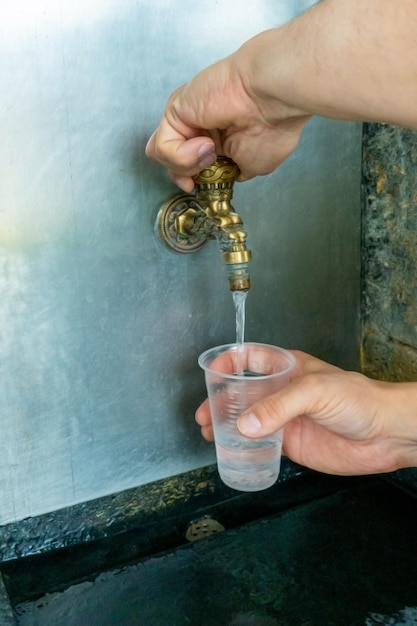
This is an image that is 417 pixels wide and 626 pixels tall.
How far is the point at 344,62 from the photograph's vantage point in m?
0.62

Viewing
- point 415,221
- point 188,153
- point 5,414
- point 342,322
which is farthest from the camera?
point 342,322

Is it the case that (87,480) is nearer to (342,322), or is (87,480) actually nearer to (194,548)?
(194,548)

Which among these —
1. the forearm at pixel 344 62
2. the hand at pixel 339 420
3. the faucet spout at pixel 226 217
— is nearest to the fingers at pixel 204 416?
the hand at pixel 339 420

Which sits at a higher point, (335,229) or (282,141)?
(282,141)

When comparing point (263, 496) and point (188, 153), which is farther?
point (263, 496)

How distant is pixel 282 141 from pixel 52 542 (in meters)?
0.65

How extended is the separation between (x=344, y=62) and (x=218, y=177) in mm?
A: 238

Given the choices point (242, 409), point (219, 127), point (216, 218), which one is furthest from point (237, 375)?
point (219, 127)

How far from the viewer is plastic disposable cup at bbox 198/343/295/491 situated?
793mm

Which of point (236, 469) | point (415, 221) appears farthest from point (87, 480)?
point (415, 221)

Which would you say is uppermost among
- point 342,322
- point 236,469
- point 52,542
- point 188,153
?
point 188,153

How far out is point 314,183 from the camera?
1049 mm

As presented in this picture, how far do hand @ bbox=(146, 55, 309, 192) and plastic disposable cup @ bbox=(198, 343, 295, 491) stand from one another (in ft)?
0.79

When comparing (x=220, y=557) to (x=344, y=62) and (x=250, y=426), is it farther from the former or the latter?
(x=344, y=62)
